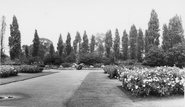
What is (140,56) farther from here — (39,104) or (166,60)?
(39,104)

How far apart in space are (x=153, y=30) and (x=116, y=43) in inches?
702

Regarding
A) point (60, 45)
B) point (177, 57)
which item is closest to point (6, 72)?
point (177, 57)

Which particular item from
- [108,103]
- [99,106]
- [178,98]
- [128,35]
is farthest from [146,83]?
[128,35]

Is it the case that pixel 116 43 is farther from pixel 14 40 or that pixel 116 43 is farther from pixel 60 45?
pixel 14 40

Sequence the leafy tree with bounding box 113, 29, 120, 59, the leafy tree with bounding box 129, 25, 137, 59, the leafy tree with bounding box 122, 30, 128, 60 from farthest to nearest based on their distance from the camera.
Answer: the leafy tree with bounding box 113, 29, 120, 59 < the leafy tree with bounding box 122, 30, 128, 60 < the leafy tree with bounding box 129, 25, 137, 59

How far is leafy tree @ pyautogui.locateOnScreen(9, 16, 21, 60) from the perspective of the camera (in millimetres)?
46969

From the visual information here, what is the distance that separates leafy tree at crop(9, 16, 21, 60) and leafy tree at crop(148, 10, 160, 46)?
1196 inches

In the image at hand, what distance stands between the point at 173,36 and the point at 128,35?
2026 centimetres

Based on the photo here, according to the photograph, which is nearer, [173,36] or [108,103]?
[108,103]

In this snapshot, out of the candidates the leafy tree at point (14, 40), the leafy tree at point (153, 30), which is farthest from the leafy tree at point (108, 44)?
the leafy tree at point (14, 40)

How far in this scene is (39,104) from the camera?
21.3 feet

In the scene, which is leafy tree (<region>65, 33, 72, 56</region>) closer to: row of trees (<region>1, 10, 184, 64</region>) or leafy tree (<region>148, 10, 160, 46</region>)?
row of trees (<region>1, 10, 184, 64</region>)

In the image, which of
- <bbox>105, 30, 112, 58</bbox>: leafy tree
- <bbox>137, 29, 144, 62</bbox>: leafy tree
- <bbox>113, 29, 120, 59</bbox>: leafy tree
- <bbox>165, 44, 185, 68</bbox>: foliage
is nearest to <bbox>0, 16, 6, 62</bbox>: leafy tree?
<bbox>165, 44, 185, 68</bbox>: foliage

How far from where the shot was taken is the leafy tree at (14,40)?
47.0 m
